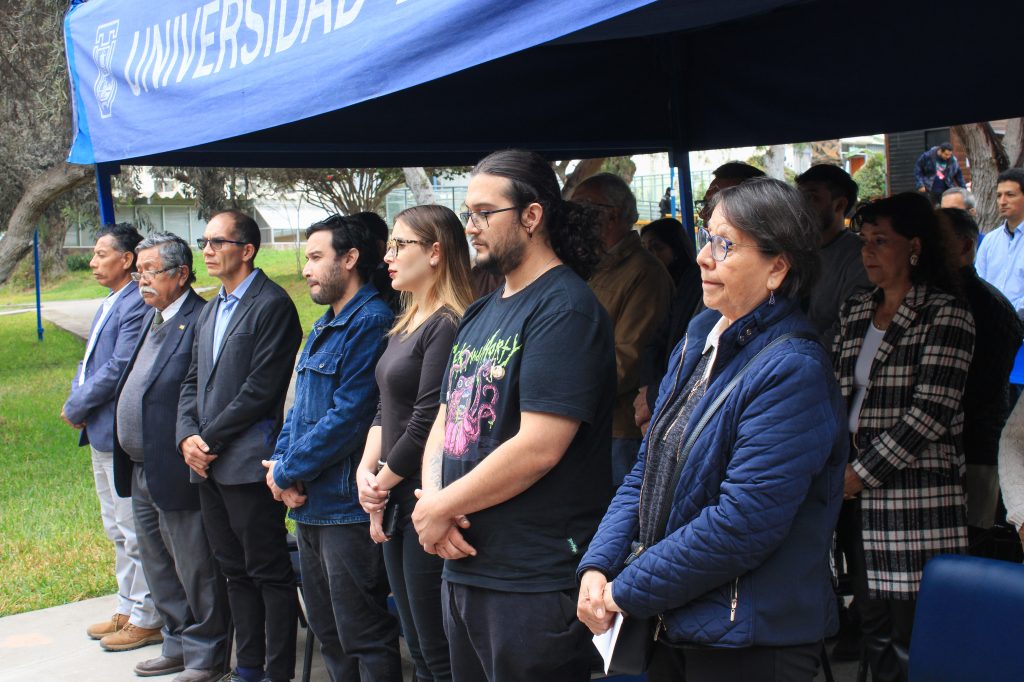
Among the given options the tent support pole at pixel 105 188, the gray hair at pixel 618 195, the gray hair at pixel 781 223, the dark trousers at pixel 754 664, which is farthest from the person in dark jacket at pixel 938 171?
the dark trousers at pixel 754 664

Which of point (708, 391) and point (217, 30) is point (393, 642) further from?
point (217, 30)

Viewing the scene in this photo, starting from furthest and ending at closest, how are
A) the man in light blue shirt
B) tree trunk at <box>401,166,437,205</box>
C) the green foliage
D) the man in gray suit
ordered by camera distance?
1. the green foliage
2. tree trunk at <box>401,166,437,205</box>
3. the man in light blue shirt
4. the man in gray suit

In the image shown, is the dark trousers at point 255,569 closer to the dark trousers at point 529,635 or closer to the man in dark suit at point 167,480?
the man in dark suit at point 167,480

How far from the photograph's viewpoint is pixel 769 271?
2.35 metres

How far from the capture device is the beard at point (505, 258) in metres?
2.92

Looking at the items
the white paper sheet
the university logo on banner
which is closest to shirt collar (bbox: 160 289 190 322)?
the university logo on banner

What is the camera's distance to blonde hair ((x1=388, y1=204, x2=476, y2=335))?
359 centimetres

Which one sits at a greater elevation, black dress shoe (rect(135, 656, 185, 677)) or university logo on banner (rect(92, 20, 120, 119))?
university logo on banner (rect(92, 20, 120, 119))

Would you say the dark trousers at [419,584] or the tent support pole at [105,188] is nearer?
the dark trousers at [419,584]

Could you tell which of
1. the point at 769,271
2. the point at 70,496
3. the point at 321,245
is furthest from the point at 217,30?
the point at 70,496

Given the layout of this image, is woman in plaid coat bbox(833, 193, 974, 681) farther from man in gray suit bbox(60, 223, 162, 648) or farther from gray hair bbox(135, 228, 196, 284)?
man in gray suit bbox(60, 223, 162, 648)

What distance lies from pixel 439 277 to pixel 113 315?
2.61 meters

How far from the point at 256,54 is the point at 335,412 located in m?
1.32

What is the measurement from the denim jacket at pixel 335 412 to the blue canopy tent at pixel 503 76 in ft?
2.74
